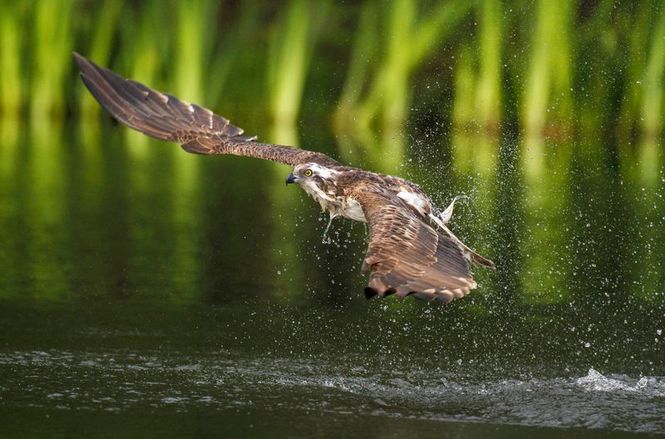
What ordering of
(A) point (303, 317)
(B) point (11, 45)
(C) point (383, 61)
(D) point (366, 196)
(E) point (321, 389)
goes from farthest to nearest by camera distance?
(C) point (383, 61)
(B) point (11, 45)
(A) point (303, 317)
(D) point (366, 196)
(E) point (321, 389)

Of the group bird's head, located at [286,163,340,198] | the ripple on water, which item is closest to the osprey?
bird's head, located at [286,163,340,198]

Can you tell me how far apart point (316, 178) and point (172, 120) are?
196 centimetres

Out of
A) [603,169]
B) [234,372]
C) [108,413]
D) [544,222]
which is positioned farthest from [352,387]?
[603,169]

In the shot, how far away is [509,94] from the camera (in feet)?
85.5

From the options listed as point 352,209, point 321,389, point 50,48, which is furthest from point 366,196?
point 50,48

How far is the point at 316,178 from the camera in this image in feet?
37.6

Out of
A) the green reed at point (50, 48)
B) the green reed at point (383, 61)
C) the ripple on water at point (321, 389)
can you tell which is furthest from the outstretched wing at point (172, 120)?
the green reed at point (50, 48)

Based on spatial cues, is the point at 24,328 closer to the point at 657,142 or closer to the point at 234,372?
the point at 234,372

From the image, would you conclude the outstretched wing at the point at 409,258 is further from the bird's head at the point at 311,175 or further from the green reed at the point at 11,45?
the green reed at the point at 11,45

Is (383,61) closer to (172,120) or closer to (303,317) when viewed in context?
(172,120)

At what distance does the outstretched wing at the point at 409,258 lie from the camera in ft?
28.1

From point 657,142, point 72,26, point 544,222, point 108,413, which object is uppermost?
point 72,26

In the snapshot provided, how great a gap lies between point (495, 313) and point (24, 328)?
3890 mm

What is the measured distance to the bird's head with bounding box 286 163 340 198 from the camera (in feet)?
37.5
